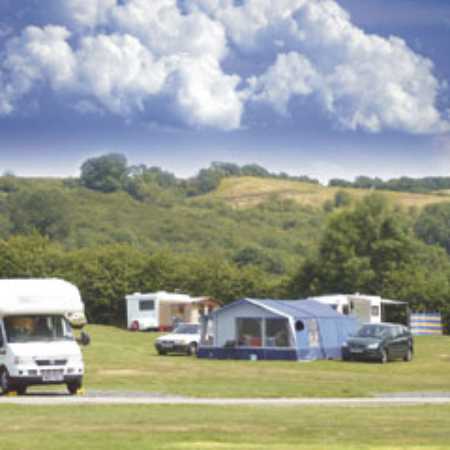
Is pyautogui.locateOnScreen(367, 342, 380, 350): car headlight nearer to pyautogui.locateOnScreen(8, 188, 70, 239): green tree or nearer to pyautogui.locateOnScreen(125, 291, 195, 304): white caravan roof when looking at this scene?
pyautogui.locateOnScreen(125, 291, 195, 304): white caravan roof

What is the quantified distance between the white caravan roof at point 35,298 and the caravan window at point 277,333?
19.8m

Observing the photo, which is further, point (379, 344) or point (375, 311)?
point (375, 311)

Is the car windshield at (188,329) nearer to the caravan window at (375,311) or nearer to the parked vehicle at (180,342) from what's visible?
the parked vehicle at (180,342)

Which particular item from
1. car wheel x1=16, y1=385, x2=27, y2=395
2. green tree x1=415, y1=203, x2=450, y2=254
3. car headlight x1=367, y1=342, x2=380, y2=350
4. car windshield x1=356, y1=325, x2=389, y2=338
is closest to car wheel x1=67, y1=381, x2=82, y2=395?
car wheel x1=16, y1=385, x2=27, y2=395

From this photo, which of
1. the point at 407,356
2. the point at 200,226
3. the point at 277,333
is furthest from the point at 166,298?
the point at 200,226

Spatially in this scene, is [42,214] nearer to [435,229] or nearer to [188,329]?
[435,229]

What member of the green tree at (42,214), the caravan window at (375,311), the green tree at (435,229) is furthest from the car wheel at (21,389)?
the green tree at (435,229)

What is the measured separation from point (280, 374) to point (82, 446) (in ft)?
73.4

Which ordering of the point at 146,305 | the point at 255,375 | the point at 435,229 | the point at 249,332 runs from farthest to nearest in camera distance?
the point at 435,229 < the point at 146,305 < the point at 249,332 < the point at 255,375

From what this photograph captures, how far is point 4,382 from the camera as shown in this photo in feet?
88.3

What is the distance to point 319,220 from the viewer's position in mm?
186250

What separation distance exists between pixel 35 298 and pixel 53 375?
5.96 feet

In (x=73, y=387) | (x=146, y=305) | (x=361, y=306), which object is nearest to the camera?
(x=73, y=387)

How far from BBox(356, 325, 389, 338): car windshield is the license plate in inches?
845
